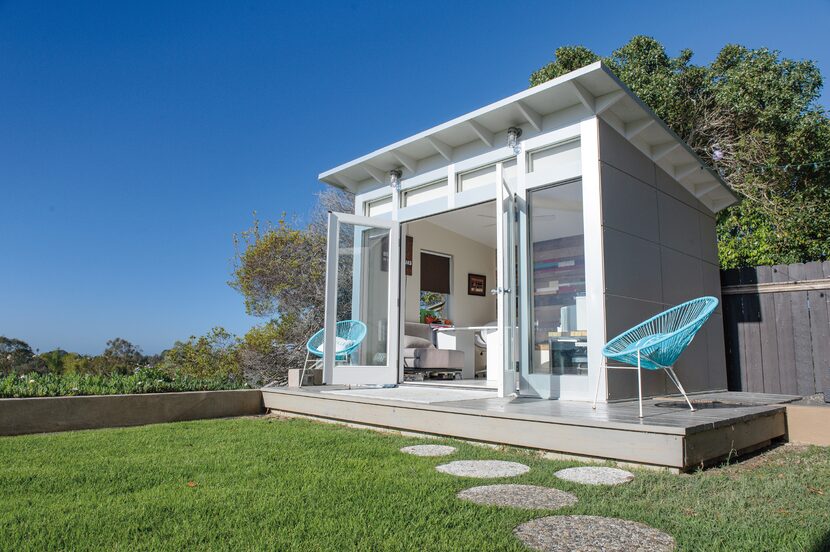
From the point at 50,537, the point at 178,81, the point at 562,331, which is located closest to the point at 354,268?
the point at 562,331

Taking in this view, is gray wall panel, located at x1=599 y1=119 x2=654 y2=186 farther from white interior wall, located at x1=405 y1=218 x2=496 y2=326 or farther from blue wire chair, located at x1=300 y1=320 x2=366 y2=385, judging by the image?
blue wire chair, located at x1=300 y1=320 x2=366 y2=385

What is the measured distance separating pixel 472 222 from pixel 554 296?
3.91 metres

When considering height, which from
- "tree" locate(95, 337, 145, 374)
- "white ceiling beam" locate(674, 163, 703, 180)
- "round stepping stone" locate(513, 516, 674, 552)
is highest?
"white ceiling beam" locate(674, 163, 703, 180)

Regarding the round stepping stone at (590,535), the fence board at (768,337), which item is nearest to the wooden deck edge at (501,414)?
the round stepping stone at (590,535)

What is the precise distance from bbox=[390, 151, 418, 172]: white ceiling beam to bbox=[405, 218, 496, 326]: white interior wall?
1.44 m

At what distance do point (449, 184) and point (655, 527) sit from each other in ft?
15.8

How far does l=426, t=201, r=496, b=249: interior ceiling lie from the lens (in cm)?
824

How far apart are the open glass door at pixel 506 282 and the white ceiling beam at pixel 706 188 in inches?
124

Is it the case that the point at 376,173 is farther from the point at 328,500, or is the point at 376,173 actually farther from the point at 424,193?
the point at 328,500

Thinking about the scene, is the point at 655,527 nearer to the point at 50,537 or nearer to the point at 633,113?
the point at 50,537

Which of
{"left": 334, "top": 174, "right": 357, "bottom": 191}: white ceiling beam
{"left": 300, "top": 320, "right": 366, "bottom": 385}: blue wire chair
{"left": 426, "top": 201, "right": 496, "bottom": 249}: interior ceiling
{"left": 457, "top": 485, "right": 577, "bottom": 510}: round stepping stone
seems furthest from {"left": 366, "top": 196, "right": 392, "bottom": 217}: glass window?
{"left": 457, "top": 485, "right": 577, "bottom": 510}: round stepping stone

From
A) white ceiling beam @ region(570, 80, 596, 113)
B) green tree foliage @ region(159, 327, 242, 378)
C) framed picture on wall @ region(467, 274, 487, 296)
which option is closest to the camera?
white ceiling beam @ region(570, 80, 596, 113)

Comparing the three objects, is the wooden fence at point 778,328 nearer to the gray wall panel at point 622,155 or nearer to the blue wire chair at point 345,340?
the gray wall panel at point 622,155

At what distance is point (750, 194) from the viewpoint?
11188 millimetres
